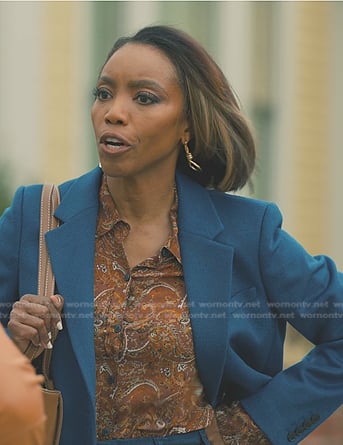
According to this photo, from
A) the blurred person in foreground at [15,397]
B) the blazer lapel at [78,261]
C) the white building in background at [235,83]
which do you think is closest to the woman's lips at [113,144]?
the blazer lapel at [78,261]

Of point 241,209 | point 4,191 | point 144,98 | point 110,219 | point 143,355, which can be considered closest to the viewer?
point 143,355

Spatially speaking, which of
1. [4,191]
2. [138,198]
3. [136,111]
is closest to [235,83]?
[4,191]

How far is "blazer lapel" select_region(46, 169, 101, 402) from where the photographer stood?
4.15 metres

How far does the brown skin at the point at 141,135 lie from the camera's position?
427cm

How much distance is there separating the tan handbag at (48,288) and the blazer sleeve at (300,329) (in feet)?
2.10

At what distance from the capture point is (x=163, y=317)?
4.26 meters

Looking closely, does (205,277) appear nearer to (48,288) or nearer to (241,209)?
(241,209)

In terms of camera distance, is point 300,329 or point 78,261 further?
point 300,329

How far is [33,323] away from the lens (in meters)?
4.00

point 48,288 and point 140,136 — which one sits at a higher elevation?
point 140,136

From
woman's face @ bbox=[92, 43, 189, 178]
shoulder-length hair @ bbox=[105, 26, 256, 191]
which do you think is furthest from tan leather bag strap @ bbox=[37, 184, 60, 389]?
shoulder-length hair @ bbox=[105, 26, 256, 191]

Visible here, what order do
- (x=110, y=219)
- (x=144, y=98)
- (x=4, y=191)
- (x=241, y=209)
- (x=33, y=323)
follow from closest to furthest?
(x=33, y=323)
(x=144, y=98)
(x=110, y=219)
(x=241, y=209)
(x=4, y=191)

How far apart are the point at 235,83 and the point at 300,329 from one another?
884 cm

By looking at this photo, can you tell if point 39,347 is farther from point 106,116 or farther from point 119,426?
point 106,116
